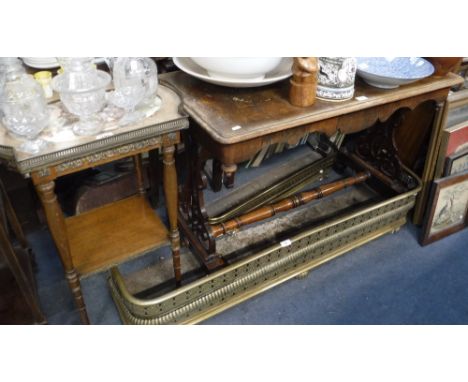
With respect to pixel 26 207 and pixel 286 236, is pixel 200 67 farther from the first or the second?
pixel 26 207

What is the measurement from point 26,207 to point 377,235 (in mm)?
1432

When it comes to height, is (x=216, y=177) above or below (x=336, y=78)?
below

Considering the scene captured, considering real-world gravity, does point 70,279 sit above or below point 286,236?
above

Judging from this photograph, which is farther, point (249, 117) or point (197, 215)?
point (197, 215)

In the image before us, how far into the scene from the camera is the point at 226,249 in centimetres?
174

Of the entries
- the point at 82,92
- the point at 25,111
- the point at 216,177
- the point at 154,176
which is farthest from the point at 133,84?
the point at 216,177

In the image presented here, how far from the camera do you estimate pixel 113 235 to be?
4.40 feet

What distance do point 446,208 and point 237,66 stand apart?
1127mm

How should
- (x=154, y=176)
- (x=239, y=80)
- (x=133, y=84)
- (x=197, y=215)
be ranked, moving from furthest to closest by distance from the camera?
(x=154, y=176) → (x=197, y=215) → (x=239, y=80) → (x=133, y=84)

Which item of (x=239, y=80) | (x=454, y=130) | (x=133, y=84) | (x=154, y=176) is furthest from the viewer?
(x=154, y=176)

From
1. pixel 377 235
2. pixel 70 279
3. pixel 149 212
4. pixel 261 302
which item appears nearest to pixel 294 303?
pixel 261 302

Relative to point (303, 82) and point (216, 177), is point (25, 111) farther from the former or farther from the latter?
point (216, 177)

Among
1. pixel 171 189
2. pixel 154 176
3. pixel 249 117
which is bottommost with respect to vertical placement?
pixel 154 176

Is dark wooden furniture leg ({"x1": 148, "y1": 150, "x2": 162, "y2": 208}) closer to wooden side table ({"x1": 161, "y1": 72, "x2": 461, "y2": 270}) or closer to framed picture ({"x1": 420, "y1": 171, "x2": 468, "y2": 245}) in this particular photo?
wooden side table ({"x1": 161, "y1": 72, "x2": 461, "y2": 270})
